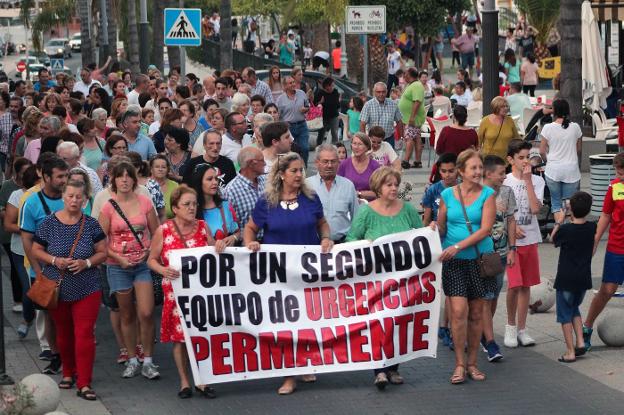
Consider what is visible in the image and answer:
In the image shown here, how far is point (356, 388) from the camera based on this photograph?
10.3 m

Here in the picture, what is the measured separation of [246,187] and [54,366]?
81.2 inches

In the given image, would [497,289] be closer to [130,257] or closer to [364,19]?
[130,257]

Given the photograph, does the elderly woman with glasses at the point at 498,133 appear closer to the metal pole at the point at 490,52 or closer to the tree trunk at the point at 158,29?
the metal pole at the point at 490,52

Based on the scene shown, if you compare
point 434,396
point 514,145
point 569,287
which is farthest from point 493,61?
point 434,396

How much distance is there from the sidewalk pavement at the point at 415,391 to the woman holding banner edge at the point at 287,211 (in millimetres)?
402

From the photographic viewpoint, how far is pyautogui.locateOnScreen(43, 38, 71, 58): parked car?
99.7 meters

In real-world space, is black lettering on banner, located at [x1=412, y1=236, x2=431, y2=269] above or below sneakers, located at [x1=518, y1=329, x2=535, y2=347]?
above

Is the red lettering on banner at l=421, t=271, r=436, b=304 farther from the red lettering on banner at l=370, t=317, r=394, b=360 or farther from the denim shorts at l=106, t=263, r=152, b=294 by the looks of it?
the denim shorts at l=106, t=263, r=152, b=294

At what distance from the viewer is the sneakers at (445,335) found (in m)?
11.7

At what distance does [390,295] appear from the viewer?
409 inches

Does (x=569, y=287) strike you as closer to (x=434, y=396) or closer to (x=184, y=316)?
(x=434, y=396)

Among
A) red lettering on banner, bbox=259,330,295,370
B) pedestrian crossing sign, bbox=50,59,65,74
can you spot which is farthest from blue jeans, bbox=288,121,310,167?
pedestrian crossing sign, bbox=50,59,65,74

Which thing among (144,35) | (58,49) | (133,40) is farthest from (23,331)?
→ (58,49)

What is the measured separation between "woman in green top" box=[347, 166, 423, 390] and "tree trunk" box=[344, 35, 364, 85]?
31.8m
